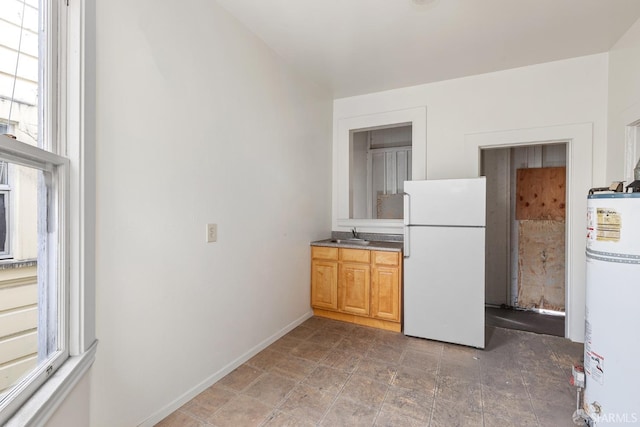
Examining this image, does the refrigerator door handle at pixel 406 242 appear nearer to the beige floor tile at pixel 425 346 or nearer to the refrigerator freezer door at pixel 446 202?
the refrigerator freezer door at pixel 446 202

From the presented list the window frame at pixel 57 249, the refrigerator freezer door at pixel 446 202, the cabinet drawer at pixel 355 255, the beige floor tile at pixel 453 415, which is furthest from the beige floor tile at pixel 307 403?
the refrigerator freezer door at pixel 446 202

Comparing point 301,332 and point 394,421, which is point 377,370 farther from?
point 301,332

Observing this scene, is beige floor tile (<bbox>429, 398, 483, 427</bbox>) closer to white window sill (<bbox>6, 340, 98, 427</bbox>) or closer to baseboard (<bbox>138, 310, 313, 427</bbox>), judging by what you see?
baseboard (<bbox>138, 310, 313, 427</bbox>)

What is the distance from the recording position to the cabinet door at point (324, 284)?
10.8 feet

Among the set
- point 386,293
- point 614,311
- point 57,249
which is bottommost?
point 386,293

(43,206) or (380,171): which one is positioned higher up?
(380,171)

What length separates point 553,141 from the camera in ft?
9.53

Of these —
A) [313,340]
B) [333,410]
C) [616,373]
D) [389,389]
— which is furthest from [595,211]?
[313,340]

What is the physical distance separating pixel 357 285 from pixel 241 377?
1.50 m

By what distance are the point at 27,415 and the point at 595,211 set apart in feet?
8.57

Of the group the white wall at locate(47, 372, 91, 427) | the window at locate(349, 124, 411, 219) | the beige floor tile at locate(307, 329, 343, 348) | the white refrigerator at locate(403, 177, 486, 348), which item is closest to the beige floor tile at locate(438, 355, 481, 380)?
the white refrigerator at locate(403, 177, 486, 348)

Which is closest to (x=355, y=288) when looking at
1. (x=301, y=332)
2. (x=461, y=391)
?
(x=301, y=332)

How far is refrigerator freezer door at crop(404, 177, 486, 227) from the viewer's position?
2.61 meters

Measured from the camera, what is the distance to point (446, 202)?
2711 millimetres
